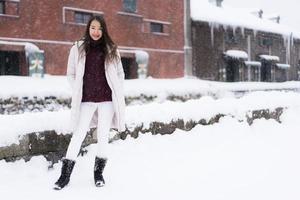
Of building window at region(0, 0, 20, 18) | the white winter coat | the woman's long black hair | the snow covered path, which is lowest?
the snow covered path

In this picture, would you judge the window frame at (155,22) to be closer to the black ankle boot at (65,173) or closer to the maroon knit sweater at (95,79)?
the maroon knit sweater at (95,79)

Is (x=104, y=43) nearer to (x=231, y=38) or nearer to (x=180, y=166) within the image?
(x=180, y=166)

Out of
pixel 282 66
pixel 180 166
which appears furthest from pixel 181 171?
pixel 282 66

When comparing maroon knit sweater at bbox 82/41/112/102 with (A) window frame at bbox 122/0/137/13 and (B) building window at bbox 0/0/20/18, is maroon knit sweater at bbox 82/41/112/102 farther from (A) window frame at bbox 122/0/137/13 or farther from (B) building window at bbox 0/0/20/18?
(A) window frame at bbox 122/0/137/13

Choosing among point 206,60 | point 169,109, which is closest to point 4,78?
point 169,109

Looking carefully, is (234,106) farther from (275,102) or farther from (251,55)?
(251,55)

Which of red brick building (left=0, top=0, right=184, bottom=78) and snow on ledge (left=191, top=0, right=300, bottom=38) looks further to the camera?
snow on ledge (left=191, top=0, right=300, bottom=38)

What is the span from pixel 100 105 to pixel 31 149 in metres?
0.89

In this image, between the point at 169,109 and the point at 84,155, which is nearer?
the point at 84,155

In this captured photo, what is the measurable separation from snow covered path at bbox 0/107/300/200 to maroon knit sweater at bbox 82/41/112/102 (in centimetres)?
85

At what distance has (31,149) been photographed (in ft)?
14.1

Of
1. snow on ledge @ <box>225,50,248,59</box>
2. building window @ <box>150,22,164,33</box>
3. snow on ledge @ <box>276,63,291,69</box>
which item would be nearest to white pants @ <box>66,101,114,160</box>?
building window @ <box>150,22,164,33</box>

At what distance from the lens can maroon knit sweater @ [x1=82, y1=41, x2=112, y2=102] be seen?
4027 millimetres

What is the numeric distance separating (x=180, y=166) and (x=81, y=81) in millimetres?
1638
